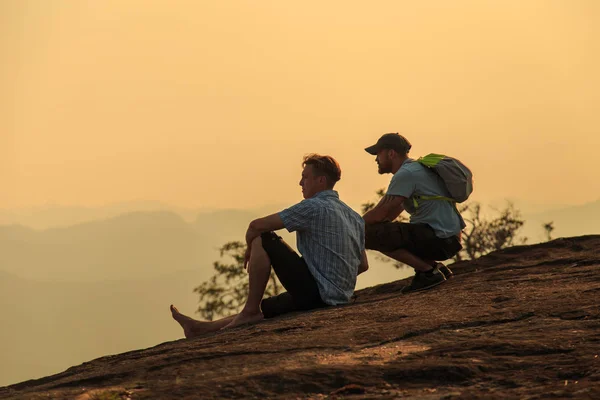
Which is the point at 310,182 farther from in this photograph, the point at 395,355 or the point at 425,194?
the point at 395,355

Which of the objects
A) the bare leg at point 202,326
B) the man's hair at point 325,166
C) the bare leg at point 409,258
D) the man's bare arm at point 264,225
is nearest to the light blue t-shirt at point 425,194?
the bare leg at point 409,258

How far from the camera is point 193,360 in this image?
735cm

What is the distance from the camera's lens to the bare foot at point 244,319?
9.70 meters

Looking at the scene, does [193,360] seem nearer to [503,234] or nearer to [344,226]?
[344,226]

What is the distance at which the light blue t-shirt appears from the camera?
10516mm

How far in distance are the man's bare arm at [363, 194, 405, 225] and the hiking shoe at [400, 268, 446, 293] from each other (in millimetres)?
635

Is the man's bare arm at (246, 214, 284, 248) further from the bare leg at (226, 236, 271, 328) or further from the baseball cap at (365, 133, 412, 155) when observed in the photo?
the baseball cap at (365, 133, 412, 155)

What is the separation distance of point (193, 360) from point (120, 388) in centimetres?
88

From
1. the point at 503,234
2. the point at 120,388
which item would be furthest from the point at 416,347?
the point at 503,234

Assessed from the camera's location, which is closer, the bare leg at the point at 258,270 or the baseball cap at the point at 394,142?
the bare leg at the point at 258,270

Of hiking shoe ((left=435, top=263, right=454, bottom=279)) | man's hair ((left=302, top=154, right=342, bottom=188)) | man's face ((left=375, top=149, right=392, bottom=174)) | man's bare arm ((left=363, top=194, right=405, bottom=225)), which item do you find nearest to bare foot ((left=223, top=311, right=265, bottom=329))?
man's hair ((left=302, top=154, right=342, bottom=188))

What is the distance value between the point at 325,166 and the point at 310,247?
27.3 inches

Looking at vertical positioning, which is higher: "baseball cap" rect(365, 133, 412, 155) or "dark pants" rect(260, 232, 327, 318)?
"baseball cap" rect(365, 133, 412, 155)

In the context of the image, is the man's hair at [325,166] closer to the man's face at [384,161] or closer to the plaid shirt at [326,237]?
the plaid shirt at [326,237]
